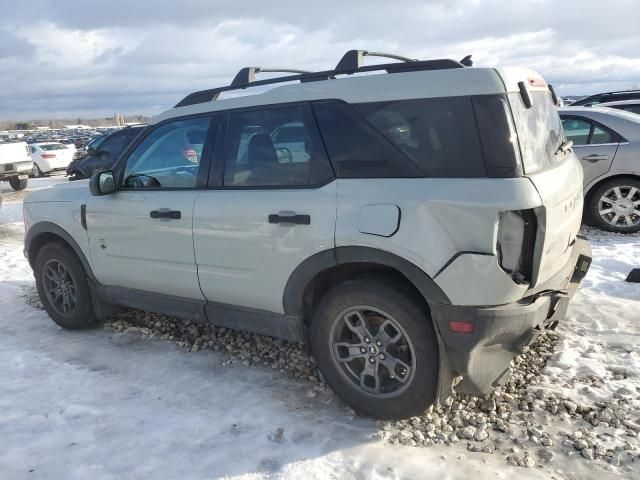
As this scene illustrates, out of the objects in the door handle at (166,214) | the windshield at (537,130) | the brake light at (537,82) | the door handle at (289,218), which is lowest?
the door handle at (166,214)

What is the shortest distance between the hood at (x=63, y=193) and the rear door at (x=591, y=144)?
6.05m

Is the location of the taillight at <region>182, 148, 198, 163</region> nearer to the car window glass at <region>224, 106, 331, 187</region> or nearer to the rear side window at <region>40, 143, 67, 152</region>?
the car window glass at <region>224, 106, 331, 187</region>

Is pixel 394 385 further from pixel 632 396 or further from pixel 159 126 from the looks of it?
pixel 159 126

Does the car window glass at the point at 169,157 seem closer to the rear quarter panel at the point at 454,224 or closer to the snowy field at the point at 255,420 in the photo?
the snowy field at the point at 255,420

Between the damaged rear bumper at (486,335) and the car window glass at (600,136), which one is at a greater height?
the car window glass at (600,136)

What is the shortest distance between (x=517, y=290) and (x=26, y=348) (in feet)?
13.1

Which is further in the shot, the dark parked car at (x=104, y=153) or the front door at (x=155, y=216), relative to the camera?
the dark parked car at (x=104, y=153)

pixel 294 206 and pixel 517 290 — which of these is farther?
pixel 294 206

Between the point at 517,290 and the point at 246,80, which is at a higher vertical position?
the point at 246,80

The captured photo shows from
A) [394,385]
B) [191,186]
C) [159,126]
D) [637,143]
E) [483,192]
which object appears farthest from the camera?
[637,143]

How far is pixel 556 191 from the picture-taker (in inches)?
120

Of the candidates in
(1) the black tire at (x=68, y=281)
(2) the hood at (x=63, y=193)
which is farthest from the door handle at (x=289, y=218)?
(1) the black tire at (x=68, y=281)

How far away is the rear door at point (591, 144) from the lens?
23.8ft

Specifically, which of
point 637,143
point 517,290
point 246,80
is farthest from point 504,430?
point 637,143
